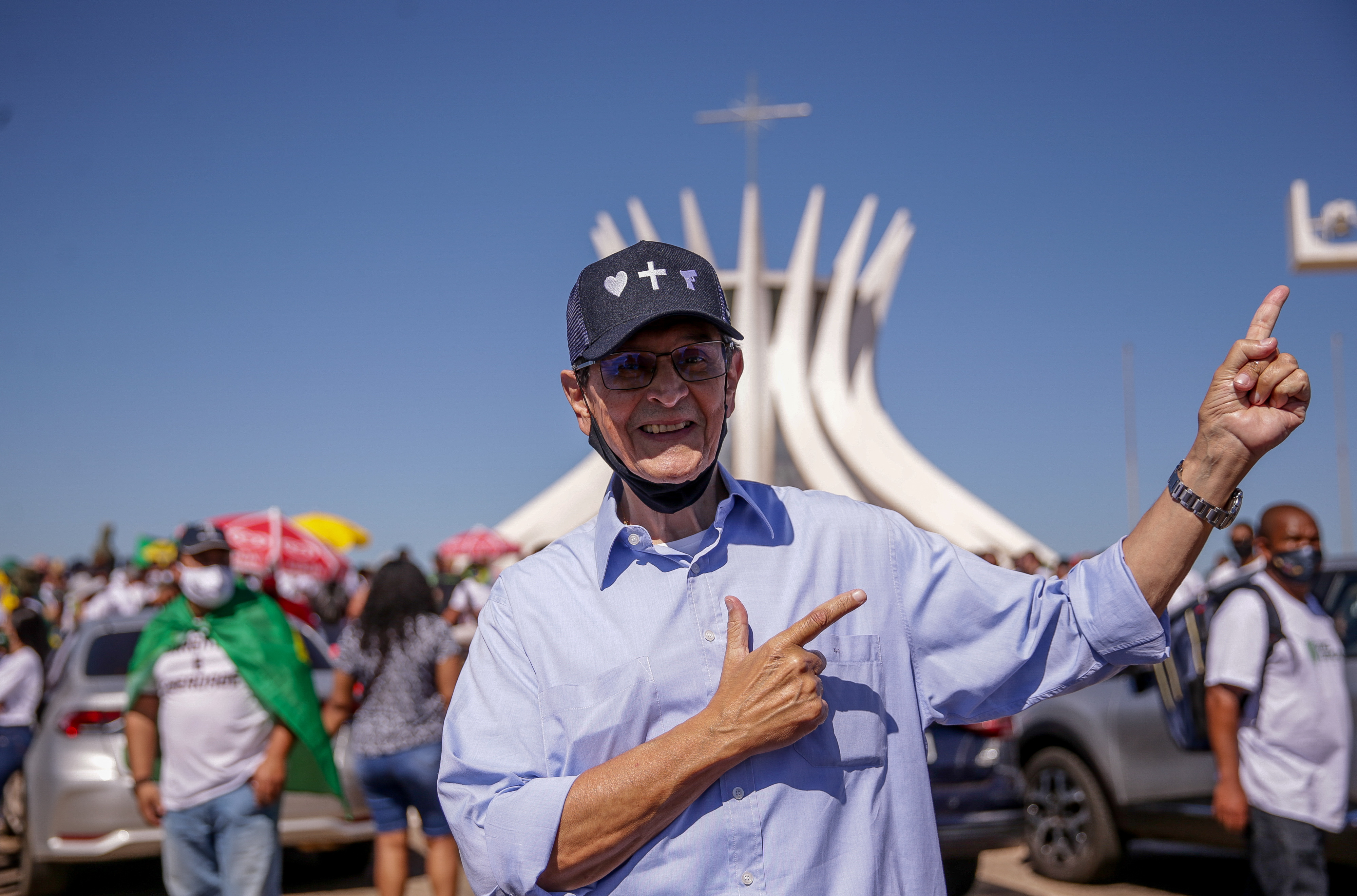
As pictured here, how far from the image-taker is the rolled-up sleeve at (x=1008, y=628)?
1.56m

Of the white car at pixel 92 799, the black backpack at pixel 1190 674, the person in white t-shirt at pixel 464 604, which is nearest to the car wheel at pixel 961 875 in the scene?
the black backpack at pixel 1190 674

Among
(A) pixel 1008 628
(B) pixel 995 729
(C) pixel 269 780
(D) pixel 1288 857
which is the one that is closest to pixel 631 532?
(A) pixel 1008 628

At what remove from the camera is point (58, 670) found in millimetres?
5762

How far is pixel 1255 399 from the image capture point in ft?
4.89

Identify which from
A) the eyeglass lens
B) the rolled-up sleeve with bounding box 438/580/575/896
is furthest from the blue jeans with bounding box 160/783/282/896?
Answer: the eyeglass lens

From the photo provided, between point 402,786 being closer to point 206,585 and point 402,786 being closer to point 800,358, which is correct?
point 206,585

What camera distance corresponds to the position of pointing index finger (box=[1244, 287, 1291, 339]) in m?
1.52

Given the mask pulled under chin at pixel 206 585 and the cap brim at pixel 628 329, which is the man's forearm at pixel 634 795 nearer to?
the cap brim at pixel 628 329

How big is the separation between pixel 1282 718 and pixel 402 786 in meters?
3.22

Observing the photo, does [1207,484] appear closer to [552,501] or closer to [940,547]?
[940,547]

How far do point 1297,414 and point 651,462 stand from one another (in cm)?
88

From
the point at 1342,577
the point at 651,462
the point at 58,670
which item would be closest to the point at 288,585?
the point at 58,670

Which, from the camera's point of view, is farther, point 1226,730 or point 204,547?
point 204,547

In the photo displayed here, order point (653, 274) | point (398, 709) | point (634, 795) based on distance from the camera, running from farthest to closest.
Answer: point (398, 709) → point (653, 274) → point (634, 795)
